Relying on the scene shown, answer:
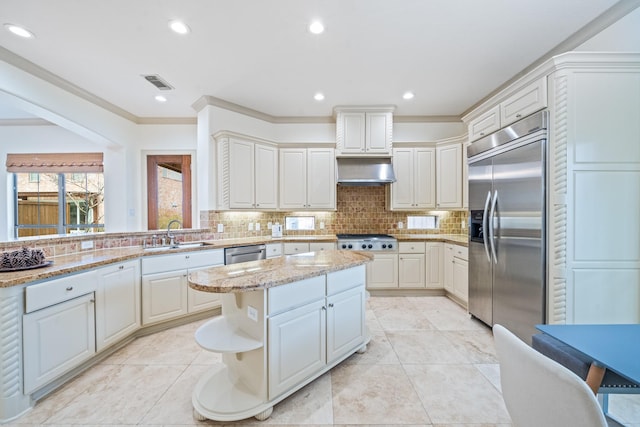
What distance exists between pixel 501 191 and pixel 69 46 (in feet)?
14.6

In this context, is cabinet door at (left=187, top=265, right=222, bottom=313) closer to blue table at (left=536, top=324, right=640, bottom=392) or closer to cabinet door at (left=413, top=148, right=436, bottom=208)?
blue table at (left=536, top=324, right=640, bottom=392)

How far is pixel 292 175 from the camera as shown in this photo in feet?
13.4

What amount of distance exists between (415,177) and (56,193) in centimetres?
634

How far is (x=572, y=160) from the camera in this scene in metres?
1.96

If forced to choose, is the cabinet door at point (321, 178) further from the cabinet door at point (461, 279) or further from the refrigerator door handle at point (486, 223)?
the refrigerator door handle at point (486, 223)

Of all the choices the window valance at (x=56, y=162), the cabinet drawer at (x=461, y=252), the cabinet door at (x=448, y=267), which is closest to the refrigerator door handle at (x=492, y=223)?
the cabinet drawer at (x=461, y=252)

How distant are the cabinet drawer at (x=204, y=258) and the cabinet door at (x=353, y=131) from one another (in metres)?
2.41

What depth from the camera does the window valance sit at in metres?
4.20

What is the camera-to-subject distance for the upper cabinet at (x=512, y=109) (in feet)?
6.93

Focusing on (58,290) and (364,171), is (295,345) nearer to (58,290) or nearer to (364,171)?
(58,290)

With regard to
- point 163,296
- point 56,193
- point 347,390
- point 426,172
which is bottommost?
point 347,390

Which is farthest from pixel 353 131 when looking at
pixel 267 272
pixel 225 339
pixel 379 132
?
pixel 225 339

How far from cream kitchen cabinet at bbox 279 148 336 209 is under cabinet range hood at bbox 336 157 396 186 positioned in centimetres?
17

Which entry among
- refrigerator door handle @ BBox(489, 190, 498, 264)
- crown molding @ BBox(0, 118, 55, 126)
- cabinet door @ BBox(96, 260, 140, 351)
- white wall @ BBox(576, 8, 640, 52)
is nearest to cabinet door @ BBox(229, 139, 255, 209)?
cabinet door @ BBox(96, 260, 140, 351)
